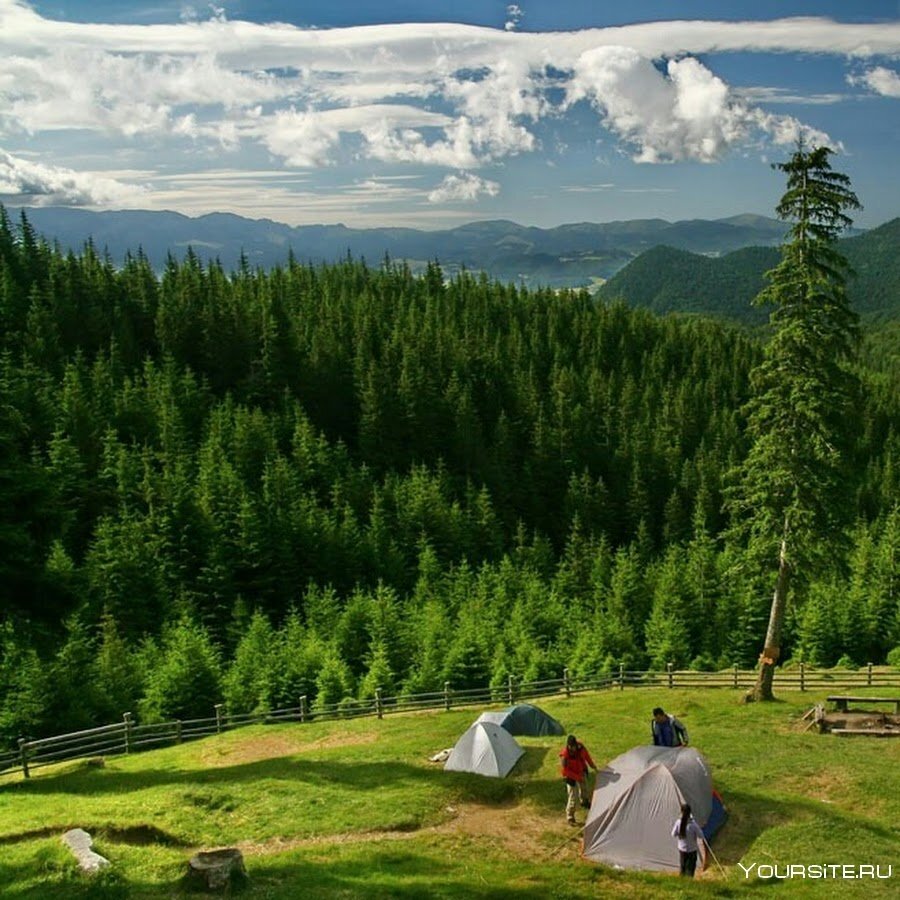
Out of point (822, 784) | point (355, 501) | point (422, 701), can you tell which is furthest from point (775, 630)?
point (355, 501)

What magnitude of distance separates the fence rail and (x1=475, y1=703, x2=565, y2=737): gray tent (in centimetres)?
607

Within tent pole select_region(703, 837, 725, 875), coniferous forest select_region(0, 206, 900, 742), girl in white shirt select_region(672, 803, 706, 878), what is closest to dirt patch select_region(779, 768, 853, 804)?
tent pole select_region(703, 837, 725, 875)

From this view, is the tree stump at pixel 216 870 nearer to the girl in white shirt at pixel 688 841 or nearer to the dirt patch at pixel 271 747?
the girl in white shirt at pixel 688 841

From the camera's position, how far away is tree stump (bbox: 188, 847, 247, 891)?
44.0 ft

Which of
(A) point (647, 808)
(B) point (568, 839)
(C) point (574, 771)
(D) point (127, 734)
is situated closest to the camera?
(A) point (647, 808)

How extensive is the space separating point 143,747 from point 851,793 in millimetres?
23985

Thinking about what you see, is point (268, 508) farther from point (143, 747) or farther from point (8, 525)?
point (8, 525)

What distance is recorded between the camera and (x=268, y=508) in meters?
70.9

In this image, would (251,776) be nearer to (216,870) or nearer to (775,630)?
(216,870)

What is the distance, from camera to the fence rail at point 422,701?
28922mm

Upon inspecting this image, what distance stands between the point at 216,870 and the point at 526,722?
46.3 feet

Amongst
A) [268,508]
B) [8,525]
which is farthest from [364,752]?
[268,508]

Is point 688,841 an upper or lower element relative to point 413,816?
upper

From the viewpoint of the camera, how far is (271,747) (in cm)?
2773
